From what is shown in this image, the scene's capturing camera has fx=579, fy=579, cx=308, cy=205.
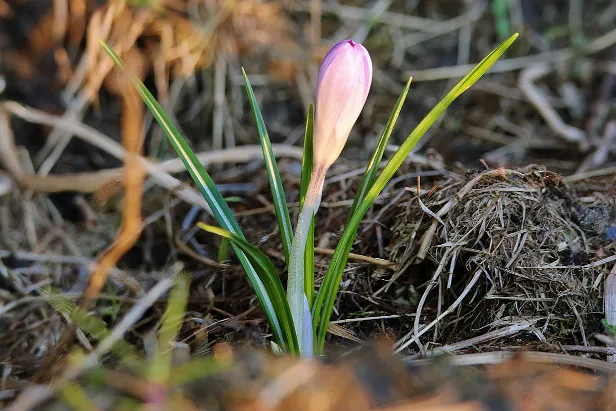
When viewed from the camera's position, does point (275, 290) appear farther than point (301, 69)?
No

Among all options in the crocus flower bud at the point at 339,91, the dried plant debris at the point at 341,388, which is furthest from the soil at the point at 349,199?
the crocus flower bud at the point at 339,91

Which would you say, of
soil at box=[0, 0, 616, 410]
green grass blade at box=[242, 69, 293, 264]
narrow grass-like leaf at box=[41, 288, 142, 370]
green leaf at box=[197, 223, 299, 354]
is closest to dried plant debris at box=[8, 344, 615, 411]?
soil at box=[0, 0, 616, 410]

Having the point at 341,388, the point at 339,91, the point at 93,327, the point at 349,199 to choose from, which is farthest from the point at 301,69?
the point at 341,388

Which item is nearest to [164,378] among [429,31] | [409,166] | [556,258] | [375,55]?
[556,258]

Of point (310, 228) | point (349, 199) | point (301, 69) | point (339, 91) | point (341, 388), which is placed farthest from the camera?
point (301, 69)

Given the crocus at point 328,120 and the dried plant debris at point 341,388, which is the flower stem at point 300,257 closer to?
the crocus at point 328,120

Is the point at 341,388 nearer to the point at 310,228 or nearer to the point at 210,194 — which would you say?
the point at 310,228

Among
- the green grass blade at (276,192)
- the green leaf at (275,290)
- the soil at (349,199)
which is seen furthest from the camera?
the green grass blade at (276,192)
